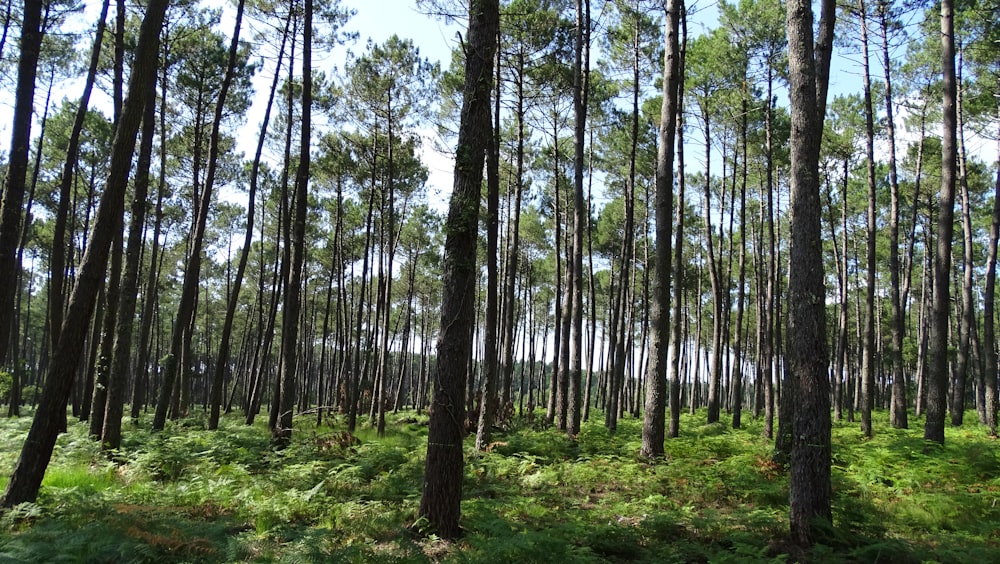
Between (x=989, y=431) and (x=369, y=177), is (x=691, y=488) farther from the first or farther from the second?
(x=369, y=177)

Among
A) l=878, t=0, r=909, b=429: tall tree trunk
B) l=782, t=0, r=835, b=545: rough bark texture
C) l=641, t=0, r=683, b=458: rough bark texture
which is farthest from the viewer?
l=878, t=0, r=909, b=429: tall tree trunk

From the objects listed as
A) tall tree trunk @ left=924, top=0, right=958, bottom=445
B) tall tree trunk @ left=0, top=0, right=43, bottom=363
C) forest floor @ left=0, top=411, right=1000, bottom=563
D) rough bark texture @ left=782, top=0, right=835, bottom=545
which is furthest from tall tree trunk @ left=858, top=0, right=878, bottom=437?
tall tree trunk @ left=0, top=0, right=43, bottom=363

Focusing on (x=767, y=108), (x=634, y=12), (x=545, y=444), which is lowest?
(x=545, y=444)

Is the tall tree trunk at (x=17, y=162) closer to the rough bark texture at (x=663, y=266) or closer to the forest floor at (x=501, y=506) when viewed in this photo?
the forest floor at (x=501, y=506)

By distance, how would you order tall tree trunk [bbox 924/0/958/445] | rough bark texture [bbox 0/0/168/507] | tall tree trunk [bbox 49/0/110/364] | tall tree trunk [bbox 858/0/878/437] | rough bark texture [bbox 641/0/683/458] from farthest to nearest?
tall tree trunk [bbox 858/0/878/437]
tall tree trunk [bbox 49/0/110/364]
tall tree trunk [bbox 924/0/958/445]
rough bark texture [bbox 641/0/683/458]
rough bark texture [bbox 0/0/168/507]

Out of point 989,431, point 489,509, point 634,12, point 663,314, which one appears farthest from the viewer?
point 634,12

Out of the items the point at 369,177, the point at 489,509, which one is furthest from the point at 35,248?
the point at 489,509

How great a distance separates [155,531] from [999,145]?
23.2 metres

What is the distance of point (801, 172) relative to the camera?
5.52 m

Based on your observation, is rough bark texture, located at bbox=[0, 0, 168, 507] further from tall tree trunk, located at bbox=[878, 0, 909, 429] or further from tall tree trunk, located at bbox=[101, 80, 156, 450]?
tall tree trunk, located at bbox=[878, 0, 909, 429]

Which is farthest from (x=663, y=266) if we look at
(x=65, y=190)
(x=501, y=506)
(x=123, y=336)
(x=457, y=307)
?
(x=65, y=190)

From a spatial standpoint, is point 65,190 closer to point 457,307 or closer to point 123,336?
point 123,336

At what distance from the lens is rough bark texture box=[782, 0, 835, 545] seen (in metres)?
5.00

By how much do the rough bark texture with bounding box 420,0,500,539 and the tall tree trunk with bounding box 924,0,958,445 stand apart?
10110mm
